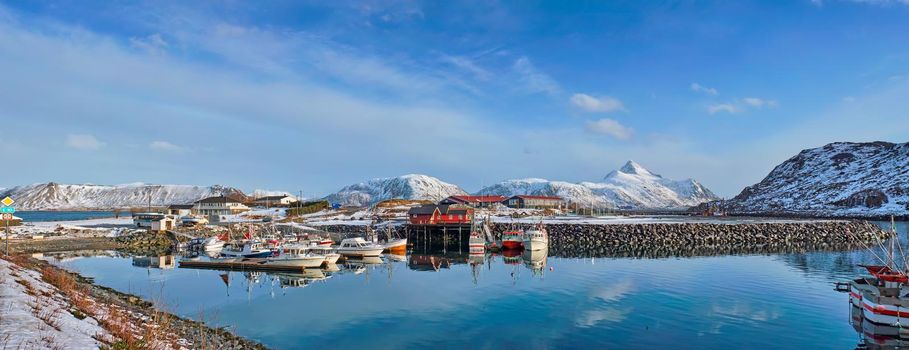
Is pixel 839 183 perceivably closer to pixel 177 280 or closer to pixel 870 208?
pixel 870 208

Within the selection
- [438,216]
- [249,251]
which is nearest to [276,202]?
[438,216]

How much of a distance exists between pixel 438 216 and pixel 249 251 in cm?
3184

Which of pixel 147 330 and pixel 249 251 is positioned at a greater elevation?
pixel 147 330

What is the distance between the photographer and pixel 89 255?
57969 mm

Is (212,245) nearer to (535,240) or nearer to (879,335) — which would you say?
(535,240)

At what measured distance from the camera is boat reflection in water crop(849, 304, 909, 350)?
80.4 feet

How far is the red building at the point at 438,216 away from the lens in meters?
79.2

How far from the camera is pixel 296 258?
48.3 metres

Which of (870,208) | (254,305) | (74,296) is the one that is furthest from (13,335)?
(870,208)

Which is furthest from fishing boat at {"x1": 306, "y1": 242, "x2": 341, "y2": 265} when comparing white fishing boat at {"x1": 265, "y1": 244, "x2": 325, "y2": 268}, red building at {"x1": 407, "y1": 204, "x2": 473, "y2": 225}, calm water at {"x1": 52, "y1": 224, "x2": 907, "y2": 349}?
red building at {"x1": 407, "y1": 204, "x2": 473, "y2": 225}

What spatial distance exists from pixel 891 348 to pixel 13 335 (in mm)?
31817

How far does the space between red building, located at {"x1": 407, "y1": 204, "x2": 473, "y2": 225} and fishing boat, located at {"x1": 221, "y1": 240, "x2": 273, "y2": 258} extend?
2799cm

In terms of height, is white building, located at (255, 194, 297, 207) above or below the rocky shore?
above

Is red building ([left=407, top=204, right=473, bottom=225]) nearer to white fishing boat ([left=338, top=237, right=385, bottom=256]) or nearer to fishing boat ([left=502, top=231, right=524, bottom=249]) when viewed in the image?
fishing boat ([left=502, top=231, right=524, bottom=249])
